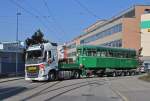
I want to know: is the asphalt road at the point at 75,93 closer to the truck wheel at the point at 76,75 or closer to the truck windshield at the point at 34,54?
the truck windshield at the point at 34,54

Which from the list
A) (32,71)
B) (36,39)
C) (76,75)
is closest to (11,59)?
(36,39)

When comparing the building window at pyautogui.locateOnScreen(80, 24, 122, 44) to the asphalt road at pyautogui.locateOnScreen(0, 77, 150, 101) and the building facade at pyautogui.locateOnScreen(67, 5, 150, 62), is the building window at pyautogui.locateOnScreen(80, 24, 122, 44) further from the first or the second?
the asphalt road at pyautogui.locateOnScreen(0, 77, 150, 101)

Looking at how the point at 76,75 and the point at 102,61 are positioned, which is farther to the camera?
the point at 102,61

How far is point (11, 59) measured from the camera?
58.9 m

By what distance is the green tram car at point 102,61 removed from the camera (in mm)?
48031

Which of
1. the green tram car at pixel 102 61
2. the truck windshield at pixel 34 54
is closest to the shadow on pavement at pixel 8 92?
the truck windshield at pixel 34 54

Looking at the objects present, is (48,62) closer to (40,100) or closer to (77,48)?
(77,48)

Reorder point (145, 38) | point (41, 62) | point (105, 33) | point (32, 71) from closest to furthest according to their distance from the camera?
point (41, 62) → point (32, 71) → point (145, 38) → point (105, 33)

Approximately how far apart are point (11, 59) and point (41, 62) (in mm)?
21220

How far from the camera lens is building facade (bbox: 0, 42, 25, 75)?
56.2 m

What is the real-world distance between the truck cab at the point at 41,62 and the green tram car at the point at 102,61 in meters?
3.39

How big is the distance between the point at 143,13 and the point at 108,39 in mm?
14179

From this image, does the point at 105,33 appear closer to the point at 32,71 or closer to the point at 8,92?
the point at 32,71

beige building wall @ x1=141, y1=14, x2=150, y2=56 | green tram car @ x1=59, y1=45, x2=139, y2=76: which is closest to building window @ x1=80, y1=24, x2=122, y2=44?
beige building wall @ x1=141, y1=14, x2=150, y2=56
